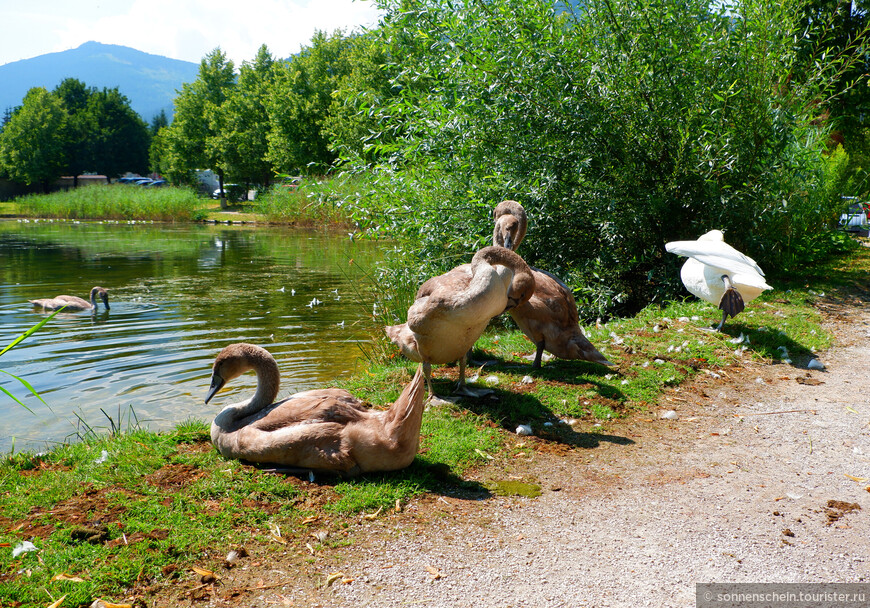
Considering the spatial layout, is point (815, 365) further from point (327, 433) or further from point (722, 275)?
point (327, 433)

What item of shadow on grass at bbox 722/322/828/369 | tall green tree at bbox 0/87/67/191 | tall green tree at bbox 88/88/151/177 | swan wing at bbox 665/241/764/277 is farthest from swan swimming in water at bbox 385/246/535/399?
tall green tree at bbox 88/88/151/177

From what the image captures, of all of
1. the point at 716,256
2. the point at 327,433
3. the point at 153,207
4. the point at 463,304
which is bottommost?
the point at 327,433

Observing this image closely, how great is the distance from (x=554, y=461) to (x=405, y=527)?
5.78ft

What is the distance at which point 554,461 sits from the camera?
5.51 meters

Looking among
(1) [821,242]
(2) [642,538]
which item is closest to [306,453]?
(2) [642,538]

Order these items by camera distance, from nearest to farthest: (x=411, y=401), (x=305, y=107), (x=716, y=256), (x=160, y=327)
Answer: (x=411, y=401) → (x=716, y=256) → (x=160, y=327) → (x=305, y=107)

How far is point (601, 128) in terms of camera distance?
11117 mm

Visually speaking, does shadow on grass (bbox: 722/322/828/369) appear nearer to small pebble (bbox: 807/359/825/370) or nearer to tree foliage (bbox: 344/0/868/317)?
small pebble (bbox: 807/359/825/370)

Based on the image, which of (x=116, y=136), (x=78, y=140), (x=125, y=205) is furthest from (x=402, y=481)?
(x=116, y=136)

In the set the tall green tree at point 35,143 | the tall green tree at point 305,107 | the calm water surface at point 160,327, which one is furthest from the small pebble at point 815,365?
the tall green tree at point 35,143

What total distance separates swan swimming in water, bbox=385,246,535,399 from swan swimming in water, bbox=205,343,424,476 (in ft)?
3.80

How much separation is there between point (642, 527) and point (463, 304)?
2.42 m

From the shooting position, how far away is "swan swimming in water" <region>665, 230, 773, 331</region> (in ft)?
27.7

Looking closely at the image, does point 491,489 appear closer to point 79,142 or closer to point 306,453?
point 306,453
